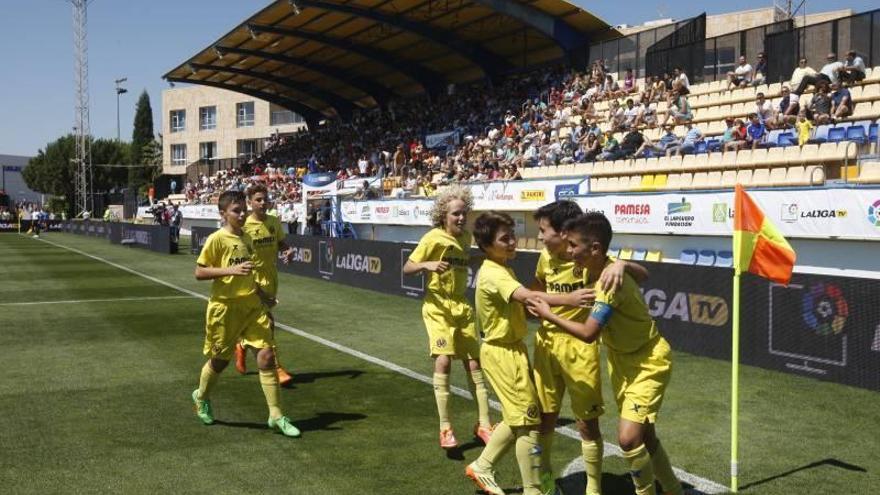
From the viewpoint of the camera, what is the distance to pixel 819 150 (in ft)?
55.7

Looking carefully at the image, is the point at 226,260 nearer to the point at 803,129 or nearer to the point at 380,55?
the point at 803,129

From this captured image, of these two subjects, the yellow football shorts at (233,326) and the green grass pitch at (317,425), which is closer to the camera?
the green grass pitch at (317,425)

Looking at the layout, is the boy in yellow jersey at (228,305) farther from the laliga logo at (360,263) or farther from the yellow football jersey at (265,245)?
the laliga logo at (360,263)

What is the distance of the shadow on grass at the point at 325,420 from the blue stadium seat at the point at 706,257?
10.9 m

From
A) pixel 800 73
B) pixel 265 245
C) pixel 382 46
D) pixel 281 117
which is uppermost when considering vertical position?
pixel 281 117

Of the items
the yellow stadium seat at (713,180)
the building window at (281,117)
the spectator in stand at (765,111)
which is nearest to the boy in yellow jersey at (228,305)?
the yellow stadium seat at (713,180)

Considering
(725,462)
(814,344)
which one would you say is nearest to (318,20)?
(814,344)

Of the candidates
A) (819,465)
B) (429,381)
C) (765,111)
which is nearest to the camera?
(819,465)

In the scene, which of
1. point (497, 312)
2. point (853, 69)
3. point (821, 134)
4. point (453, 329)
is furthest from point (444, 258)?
point (853, 69)

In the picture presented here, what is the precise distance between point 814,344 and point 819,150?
8.92 meters

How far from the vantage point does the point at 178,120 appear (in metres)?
82.5

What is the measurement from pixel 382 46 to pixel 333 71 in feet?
21.3

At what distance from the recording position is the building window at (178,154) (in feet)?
271

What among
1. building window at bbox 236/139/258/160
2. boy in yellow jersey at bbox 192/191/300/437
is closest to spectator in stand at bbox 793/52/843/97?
boy in yellow jersey at bbox 192/191/300/437
